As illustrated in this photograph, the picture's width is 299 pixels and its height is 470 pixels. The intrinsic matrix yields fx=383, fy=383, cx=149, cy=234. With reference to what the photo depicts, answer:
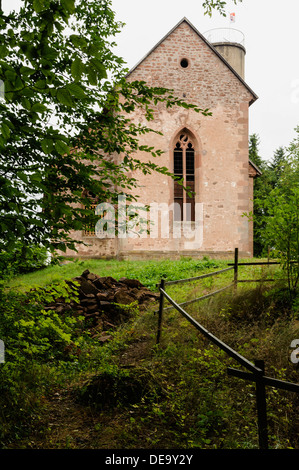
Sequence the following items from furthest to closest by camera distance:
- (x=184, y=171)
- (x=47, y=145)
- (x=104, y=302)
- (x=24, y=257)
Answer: (x=184, y=171), (x=104, y=302), (x=24, y=257), (x=47, y=145)

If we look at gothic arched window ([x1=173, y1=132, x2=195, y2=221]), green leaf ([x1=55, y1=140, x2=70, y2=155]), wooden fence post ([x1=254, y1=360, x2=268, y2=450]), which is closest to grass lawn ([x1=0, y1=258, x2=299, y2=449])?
wooden fence post ([x1=254, y1=360, x2=268, y2=450])

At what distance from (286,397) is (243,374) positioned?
5.42 feet

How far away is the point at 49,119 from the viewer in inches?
157

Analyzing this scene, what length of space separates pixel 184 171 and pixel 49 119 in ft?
46.1

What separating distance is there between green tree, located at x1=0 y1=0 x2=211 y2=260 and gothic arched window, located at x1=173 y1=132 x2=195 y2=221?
1215 cm

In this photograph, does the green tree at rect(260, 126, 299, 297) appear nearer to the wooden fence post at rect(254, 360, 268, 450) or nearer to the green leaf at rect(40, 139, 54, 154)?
the wooden fence post at rect(254, 360, 268, 450)

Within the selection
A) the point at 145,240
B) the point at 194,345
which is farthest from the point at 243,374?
the point at 145,240

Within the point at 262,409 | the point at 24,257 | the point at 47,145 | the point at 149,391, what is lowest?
the point at 149,391

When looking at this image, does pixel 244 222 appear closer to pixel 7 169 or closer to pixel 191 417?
pixel 191 417

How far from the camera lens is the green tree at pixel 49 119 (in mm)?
1963

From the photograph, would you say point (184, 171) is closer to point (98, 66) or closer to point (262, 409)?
point (262, 409)

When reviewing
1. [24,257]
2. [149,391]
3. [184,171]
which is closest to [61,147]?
[24,257]

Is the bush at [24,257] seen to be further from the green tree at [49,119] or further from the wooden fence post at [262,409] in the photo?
the wooden fence post at [262,409]

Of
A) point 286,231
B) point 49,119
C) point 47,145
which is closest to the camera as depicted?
point 47,145
